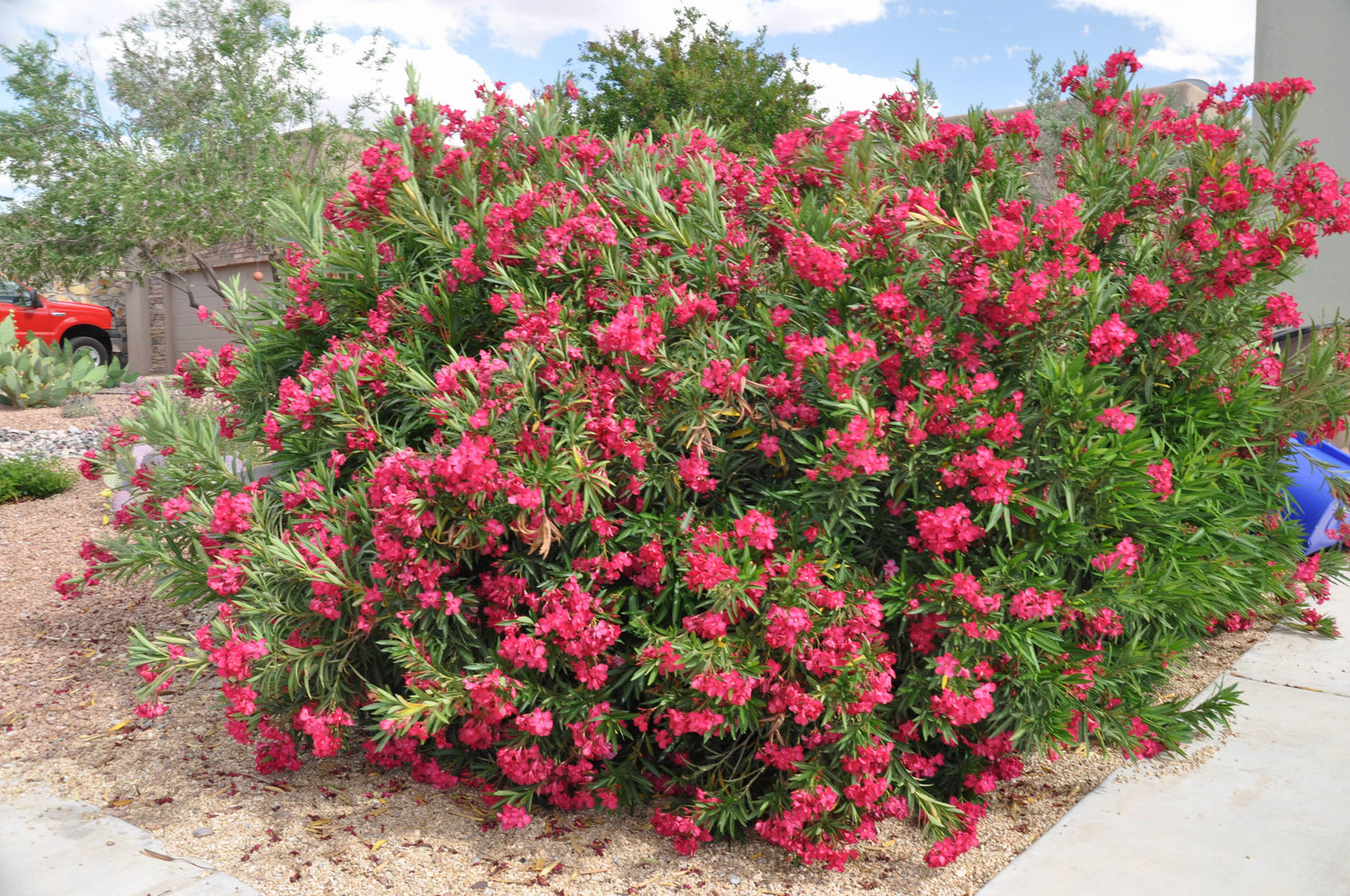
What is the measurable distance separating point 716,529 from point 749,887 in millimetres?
1133

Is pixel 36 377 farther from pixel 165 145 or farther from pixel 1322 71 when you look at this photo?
pixel 1322 71

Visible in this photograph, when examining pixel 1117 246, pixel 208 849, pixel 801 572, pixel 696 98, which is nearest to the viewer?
pixel 801 572

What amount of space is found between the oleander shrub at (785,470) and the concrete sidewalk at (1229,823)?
8.4 inches

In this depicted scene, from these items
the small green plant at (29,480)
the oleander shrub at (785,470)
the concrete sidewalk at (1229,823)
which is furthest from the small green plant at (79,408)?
the concrete sidewalk at (1229,823)

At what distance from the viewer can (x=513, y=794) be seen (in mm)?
3279

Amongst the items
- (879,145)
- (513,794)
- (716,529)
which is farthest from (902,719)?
(879,145)

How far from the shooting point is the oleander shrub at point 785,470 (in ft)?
9.75

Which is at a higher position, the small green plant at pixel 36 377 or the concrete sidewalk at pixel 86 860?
the small green plant at pixel 36 377

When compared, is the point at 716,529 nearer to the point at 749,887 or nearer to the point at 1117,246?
the point at 749,887

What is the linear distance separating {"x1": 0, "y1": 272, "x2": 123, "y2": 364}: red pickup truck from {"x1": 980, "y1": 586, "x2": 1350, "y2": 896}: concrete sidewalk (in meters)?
17.2

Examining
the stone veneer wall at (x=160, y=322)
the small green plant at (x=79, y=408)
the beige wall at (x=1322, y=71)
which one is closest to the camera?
the beige wall at (x=1322, y=71)

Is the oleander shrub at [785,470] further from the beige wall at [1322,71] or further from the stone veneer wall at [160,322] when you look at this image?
the stone veneer wall at [160,322]

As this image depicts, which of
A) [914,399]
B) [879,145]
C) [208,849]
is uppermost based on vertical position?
[879,145]

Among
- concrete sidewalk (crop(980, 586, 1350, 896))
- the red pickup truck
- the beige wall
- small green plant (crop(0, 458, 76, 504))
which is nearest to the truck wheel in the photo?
the red pickup truck
